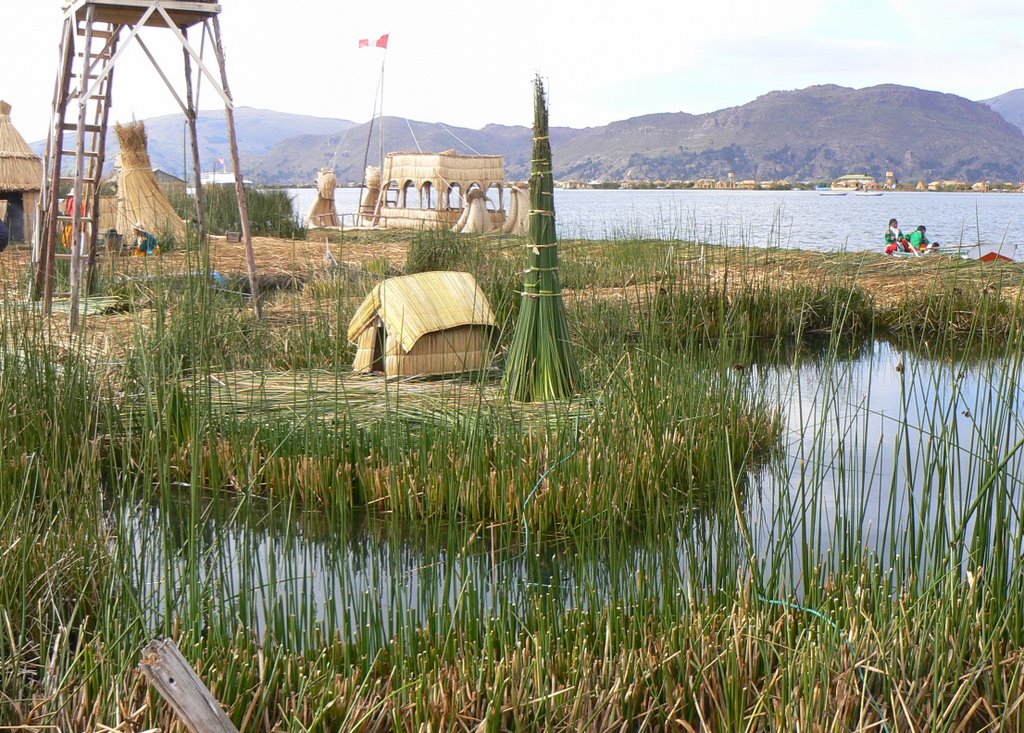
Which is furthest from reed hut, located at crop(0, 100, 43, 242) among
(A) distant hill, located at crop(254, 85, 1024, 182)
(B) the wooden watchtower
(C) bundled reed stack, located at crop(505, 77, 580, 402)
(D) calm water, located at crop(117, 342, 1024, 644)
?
(A) distant hill, located at crop(254, 85, 1024, 182)

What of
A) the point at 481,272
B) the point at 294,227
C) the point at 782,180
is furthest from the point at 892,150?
the point at 481,272

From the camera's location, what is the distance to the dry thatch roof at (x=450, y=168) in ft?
42.6

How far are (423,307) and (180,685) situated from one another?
2768 millimetres

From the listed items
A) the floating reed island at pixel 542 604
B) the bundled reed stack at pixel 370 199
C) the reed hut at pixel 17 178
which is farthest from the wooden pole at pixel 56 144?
the bundled reed stack at pixel 370 199

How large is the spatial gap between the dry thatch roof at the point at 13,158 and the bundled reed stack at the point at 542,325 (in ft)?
22.4

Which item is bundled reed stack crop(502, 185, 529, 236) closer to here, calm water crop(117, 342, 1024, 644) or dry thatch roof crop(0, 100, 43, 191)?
dry thatch roof crop(0, 100, 43, 191)

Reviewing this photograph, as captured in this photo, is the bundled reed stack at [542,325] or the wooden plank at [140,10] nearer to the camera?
the bundled reed stack at [542,325]

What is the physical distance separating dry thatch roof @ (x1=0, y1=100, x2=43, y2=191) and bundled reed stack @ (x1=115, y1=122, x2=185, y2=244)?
2.48 ft

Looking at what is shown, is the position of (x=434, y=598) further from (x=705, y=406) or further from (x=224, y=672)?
(x=705, y=406)

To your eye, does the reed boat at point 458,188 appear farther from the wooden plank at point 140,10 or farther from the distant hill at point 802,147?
the distant hill at point 802,147

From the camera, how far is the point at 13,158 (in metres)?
9.04

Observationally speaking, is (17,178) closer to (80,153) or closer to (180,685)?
(80,153)

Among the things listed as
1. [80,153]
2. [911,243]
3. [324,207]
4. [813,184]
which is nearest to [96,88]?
[80,153]

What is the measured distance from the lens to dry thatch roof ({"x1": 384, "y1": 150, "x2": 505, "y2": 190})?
1298 cm
